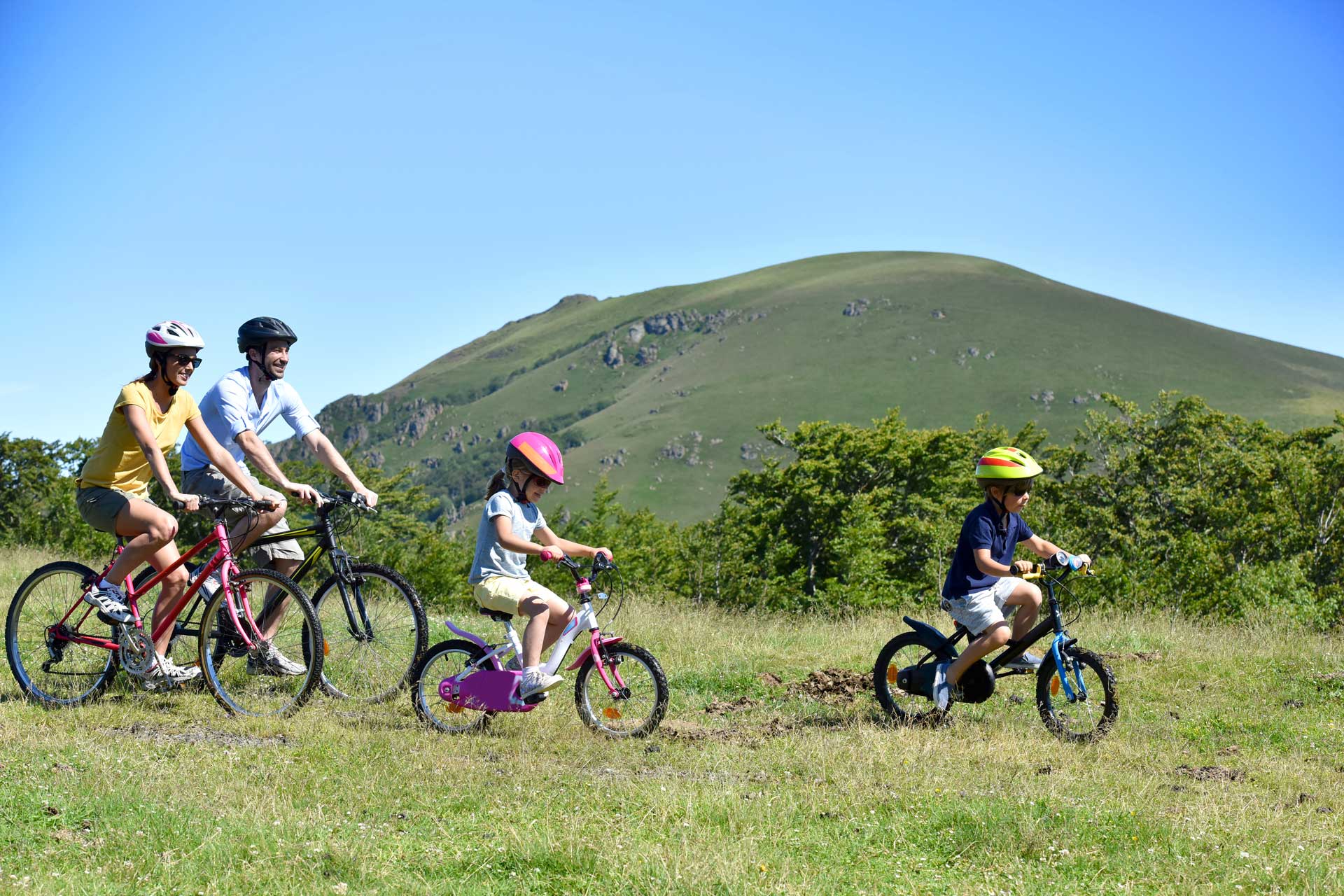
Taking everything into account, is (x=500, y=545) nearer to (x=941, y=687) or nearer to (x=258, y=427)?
(x=258, y=427)

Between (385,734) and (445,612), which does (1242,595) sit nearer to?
(445,612)

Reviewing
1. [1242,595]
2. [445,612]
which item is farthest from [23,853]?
[1242,595]

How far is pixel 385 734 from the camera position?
688 cm

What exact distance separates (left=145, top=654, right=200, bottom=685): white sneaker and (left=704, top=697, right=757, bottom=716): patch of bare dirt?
149 inches

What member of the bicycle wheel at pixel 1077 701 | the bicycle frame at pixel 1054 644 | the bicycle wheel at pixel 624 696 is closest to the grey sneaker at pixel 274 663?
the bicycle wheel at pixel 624 696

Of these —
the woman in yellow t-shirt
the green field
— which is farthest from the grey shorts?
the green field

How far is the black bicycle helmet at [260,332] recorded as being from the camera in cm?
767

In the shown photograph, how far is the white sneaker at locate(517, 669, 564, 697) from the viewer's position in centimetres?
717

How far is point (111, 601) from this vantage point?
7.51 metres

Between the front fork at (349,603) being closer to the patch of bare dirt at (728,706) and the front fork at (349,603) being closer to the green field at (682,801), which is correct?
the green field at (682,801)

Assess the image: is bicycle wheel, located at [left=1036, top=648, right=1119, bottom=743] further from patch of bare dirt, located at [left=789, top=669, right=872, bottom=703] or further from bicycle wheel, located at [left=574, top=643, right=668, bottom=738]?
bicycle wheel, located at [left=574, top=643, right=668, bottom=738]

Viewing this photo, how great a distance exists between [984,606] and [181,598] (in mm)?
5651

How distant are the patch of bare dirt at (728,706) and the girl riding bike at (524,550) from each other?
1.74 m

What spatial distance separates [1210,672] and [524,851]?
25.1 feet
